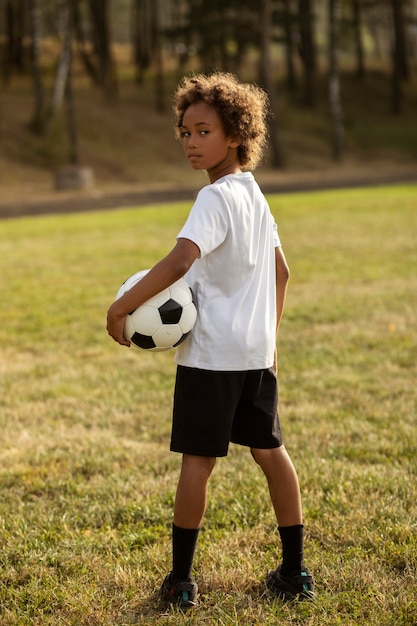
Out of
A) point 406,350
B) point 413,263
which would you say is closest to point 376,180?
point 413,263

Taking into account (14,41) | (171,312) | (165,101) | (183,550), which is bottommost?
(183,550)

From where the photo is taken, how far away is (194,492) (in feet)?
9.18

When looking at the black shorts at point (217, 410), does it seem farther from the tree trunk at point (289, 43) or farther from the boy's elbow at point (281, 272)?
the tree trunk at point (289, 43)

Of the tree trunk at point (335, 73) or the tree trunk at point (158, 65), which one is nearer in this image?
the tree trunk at point (335, 73)

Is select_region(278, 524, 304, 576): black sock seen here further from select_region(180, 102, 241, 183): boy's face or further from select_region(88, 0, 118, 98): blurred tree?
select_region(88, 0, 118, 98): blurred tree

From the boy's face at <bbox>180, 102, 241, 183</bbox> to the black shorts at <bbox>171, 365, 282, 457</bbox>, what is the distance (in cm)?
70

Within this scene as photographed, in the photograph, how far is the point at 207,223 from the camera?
264cm

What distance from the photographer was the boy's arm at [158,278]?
8.60ft

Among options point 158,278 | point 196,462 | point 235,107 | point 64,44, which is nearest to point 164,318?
point 158,278

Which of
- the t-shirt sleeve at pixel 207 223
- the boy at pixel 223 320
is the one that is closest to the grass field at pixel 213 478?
the boy at pixel 223 320

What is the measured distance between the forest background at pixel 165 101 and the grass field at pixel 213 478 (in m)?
16.7

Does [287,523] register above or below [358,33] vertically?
below

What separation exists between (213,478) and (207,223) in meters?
Answer: 1.72

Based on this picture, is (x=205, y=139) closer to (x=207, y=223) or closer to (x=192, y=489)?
(x=207, y=223)
